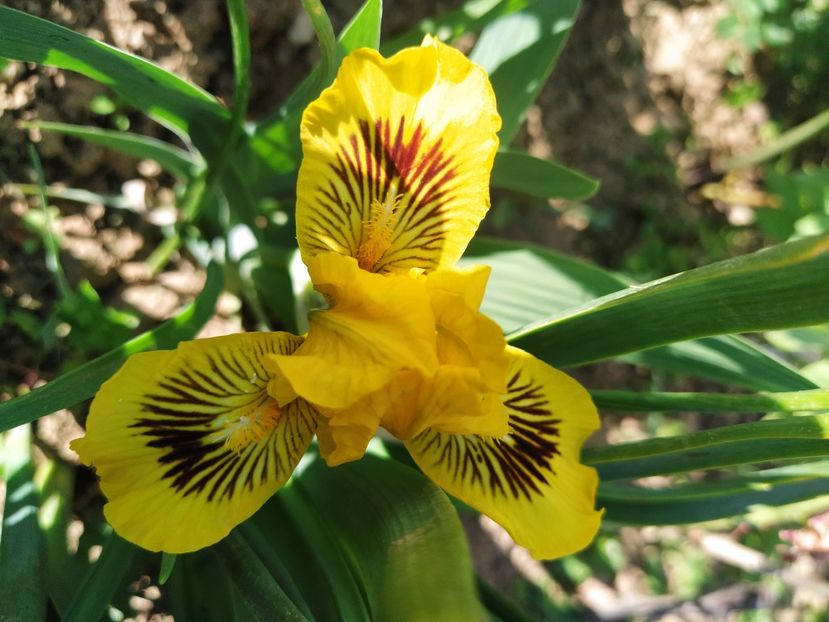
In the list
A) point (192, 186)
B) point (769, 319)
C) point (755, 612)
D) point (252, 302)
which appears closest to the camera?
point (769, 319)

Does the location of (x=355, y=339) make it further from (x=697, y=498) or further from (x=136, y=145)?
(x=697, y=498)

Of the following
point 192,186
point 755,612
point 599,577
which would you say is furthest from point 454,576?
point 755,612

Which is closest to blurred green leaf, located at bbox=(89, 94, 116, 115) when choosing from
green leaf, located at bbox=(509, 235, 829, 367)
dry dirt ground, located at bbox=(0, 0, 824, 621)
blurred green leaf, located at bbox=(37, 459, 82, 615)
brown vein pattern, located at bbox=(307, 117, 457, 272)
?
dry dirt ground, located at bbox=(0, 0, 824, 621)

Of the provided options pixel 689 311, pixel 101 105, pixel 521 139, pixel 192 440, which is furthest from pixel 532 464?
pixel 521 139

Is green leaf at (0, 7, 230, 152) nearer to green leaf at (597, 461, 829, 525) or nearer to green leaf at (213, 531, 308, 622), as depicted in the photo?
green leaf at (213, 531, 308, 622)

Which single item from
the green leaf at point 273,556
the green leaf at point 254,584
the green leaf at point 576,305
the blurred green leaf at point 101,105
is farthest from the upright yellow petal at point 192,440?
the blurred green leaf at point 101,105

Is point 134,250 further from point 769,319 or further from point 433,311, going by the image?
point 769,319
